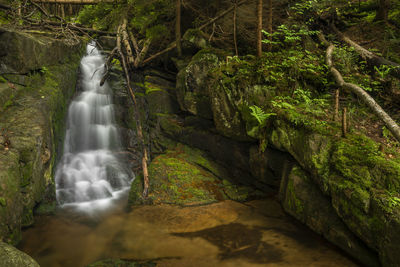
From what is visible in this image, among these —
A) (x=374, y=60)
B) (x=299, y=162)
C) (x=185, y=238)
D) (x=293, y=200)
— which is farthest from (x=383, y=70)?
(x=185, y=238)

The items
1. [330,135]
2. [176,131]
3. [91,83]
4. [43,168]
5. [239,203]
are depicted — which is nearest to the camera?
[330,135]

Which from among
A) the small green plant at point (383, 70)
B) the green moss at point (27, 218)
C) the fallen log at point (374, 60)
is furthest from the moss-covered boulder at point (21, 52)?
the fallen log at point (374, 60)

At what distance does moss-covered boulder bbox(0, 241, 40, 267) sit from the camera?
3.11 m

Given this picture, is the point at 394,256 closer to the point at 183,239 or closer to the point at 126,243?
the point at 183,239

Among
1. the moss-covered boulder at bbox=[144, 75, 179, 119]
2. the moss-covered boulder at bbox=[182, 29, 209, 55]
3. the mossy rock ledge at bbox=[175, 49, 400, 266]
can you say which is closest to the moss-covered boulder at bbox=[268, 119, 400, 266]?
the mossy rock ledge at bbox=[175, 49, 400, 266]

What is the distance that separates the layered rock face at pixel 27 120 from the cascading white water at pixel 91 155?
653 millimetres

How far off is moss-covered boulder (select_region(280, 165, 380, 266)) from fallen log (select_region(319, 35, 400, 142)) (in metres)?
1.88

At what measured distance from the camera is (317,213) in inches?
206

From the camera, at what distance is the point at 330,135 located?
5410mm

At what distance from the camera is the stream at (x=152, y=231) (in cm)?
471

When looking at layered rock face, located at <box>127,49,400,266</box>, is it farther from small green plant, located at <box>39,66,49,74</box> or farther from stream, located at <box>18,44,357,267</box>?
small green plant, located at <box>39,66,49,74</box>

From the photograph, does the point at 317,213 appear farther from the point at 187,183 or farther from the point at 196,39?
the point at 196,39

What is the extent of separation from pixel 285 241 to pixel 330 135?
2517 millimetres

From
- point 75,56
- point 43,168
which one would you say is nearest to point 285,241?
point 43,168
